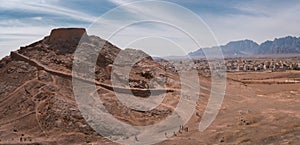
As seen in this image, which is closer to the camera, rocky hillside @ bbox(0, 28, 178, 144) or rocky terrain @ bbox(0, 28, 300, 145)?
rocky terrain @ bbox(0, 28, 300, 145)

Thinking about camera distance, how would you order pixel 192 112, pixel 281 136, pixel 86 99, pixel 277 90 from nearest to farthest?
1. pixel 281 136
2. pixel 86 99
3. pixel 192 112
4. pixel 277 90

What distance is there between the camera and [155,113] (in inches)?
910

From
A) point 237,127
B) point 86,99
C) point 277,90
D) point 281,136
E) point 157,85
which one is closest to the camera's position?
point 281,136

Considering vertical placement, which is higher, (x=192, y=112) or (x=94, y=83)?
(x=94, y=83)

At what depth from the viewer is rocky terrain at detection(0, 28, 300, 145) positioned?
1958 cm

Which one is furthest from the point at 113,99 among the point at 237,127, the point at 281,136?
the point at 281,136

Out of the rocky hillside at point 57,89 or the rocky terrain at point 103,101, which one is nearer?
the rocky terrain at point 103,101

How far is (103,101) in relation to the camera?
2283 cm

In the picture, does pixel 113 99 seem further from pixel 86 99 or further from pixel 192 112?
pixel 192 112

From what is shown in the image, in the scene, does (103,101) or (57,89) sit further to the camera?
(57,89)

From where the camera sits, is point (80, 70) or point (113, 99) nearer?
point (113, 99)

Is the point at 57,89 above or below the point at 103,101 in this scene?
above

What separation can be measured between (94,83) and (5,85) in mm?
6361

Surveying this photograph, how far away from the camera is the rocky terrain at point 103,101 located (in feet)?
64.2
